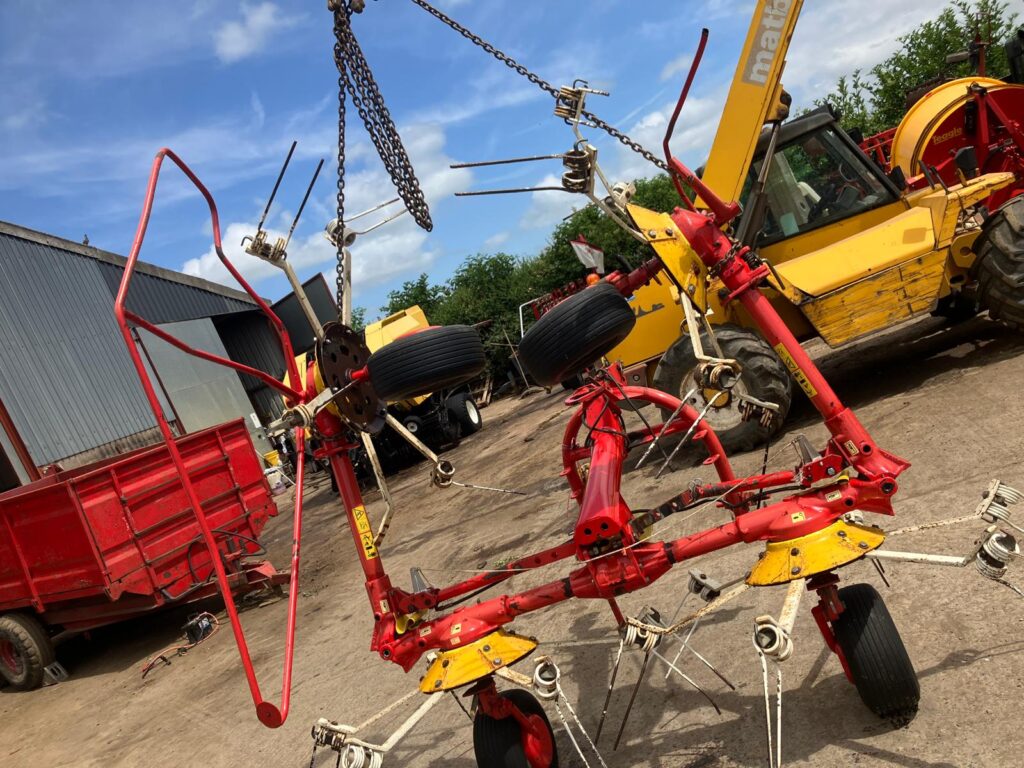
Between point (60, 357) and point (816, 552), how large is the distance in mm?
18375

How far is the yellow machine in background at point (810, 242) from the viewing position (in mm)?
6098

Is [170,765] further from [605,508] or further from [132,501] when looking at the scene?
[605,508]

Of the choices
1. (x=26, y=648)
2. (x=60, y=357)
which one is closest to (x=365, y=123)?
(x=26, y=648)

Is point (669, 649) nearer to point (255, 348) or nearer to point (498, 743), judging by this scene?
point (498, 743)

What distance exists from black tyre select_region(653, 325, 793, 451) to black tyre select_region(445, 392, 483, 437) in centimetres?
879

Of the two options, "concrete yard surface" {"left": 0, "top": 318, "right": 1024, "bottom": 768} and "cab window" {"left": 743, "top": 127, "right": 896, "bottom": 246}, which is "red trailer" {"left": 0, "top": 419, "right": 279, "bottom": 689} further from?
"cab window" {"left": 743, "top": 127, "right": 896, "bottom": 246}

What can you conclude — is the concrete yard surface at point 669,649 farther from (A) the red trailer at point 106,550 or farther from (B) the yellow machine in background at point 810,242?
(B) the yellow machine in background at point 810,242

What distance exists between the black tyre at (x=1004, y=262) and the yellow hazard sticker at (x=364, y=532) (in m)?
5.60

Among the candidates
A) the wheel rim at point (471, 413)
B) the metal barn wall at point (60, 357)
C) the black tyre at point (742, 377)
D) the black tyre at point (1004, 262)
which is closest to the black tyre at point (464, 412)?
the wheel rim at point (471, 413)

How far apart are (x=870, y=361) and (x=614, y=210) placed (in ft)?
19.8

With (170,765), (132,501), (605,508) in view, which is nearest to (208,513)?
(132,501)

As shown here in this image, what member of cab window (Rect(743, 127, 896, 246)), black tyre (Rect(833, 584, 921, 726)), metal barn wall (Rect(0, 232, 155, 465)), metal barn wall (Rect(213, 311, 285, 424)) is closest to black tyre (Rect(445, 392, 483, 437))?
metal barn wall (Rect(0, 232, 155, 465))

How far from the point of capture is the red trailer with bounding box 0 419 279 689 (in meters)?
7.01

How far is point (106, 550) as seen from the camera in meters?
6.99
